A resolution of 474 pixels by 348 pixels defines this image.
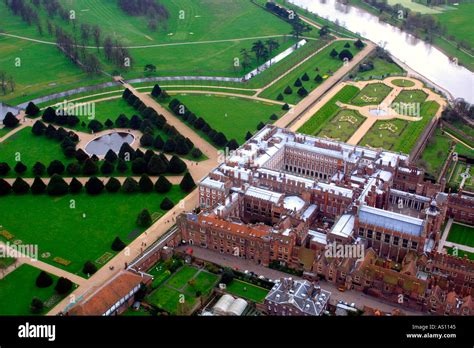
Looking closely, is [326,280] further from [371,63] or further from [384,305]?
[371,63]

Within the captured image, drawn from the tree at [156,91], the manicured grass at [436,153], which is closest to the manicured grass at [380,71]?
the manicured grass at [436,153]

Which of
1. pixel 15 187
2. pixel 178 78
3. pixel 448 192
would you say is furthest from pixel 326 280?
pixel 178 78

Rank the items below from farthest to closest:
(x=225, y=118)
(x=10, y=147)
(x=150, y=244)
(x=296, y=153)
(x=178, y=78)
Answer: (x=178, y=78)
(x=225, y=118)
(x=10, y=147)
(x=296, y=153)
(x=150, y=244)

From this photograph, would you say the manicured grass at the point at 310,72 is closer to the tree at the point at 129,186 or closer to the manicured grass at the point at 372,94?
the manicured grass at the point at 372,94

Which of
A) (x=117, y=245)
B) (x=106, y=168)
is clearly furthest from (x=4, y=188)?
(x=117, y=245)

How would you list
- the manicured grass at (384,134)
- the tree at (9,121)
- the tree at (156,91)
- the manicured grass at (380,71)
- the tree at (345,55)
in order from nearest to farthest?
the manicured grass at (384,134) → the tree at (9,121) → the tree at (156,91) → the manicured grass at (380,71) → the tree at (345,55)

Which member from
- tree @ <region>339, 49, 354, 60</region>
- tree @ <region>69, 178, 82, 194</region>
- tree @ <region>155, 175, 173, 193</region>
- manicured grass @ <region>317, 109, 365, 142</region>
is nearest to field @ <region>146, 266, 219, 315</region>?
tree @ <region>155, 175, 173, 193</region>
